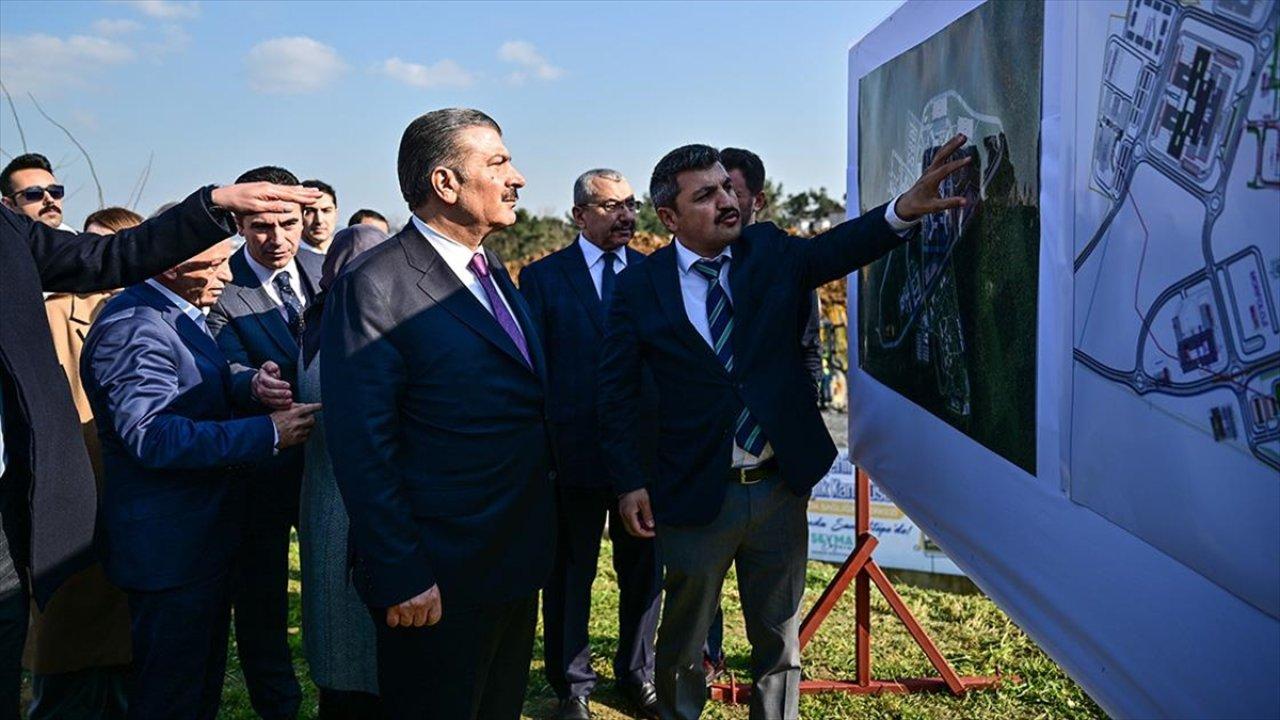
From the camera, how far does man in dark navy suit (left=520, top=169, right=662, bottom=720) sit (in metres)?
3.99

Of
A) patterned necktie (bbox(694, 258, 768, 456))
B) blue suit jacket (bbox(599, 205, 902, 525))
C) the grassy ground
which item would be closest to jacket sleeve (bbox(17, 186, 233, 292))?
blue suit jacket (bbox(599, 205, 902, 525))

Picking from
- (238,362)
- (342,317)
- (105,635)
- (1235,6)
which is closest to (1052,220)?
(1235,6)

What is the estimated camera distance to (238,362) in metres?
3.52

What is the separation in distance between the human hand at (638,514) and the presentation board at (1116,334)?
86cm

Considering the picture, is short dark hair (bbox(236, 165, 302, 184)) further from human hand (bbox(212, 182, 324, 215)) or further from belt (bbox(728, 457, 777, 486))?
belt (bbox(728, 457, 777, 486))

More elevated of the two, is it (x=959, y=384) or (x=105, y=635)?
(x=959, y=384)

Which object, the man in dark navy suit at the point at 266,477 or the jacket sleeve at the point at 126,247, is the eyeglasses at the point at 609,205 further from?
the jacket sleeve at the point at 126,247

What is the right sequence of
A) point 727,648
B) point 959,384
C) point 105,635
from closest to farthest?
point 959,384
point 105,635
point 727,648

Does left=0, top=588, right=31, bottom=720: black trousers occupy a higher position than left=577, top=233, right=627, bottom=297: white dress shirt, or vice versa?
left=577, top=233, right=627, bottom=297: white dress shirt

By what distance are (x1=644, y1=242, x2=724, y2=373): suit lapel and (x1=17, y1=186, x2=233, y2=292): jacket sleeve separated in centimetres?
124

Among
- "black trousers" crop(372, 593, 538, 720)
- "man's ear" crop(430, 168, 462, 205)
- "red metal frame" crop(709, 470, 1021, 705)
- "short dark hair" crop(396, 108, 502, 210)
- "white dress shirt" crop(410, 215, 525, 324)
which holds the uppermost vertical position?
"short dark hair" crop(396, 108, 502, 210)

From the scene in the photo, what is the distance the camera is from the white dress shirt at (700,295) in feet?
10.1

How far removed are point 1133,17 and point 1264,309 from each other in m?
0.56

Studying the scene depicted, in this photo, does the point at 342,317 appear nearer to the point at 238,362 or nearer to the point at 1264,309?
the point at 238,362
